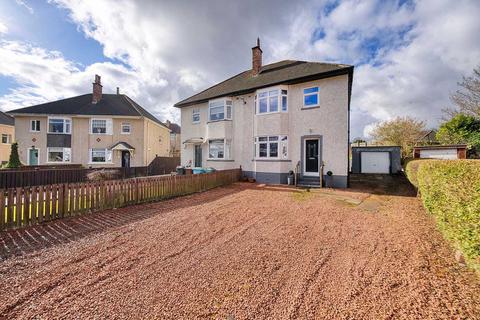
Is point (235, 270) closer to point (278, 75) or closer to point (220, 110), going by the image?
point (278, 75)

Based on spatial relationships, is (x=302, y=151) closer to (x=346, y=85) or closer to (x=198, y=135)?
(x=346, y=85)

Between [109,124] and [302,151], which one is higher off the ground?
[109,124]

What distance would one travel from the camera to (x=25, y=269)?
3822 mm

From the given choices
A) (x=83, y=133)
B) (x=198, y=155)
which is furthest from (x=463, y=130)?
(x=83, y=133)

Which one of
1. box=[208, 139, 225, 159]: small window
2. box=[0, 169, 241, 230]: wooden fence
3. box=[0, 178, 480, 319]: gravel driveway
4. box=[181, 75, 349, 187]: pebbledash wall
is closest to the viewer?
box=[0, 178, 480, 319]: gravel driveway

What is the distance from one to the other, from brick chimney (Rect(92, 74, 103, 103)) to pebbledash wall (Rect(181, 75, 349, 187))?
16.6m

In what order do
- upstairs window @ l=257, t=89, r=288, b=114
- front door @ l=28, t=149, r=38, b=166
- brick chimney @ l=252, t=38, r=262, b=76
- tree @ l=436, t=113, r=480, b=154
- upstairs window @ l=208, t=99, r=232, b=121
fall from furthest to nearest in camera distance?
front door @ l=28, t=149, r=38, b=166 → brick chimney @ l=252, t=38, r=262, b=76 → tree @ l=436, t=113, r=480, b=154 → upstairs window @ l=208, t=99, r=232, b=121 → upstairs window @ l=257, t=89, r=288, b=114

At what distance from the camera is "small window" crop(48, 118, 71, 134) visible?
76.0ft

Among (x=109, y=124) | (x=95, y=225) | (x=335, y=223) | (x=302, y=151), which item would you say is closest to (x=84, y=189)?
(x=95, y=225)

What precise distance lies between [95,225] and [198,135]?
13701 mm

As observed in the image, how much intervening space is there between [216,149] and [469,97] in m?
24.7

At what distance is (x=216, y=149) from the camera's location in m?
17.8

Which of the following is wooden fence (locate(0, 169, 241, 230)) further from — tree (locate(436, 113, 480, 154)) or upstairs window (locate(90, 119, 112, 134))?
tree (locate(436, 113, 480, 154))

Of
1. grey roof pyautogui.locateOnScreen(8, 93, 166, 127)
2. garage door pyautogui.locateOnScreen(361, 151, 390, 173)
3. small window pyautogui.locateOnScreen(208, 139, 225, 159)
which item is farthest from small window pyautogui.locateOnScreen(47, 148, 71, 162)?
garage door pyautogui.locateOnScreen(361, 151, 390, 173)
